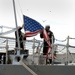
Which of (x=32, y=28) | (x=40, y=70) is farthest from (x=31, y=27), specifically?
(x=40, y=70)

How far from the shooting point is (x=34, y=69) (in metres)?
8.73

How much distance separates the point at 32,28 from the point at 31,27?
51 millimetres

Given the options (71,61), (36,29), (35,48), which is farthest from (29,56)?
(71,61)

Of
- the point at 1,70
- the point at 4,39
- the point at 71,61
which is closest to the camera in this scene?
the point at 1,70

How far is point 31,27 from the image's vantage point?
9406mm

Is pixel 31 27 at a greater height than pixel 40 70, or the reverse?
pixel 31 27

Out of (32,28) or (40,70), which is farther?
(32,28)

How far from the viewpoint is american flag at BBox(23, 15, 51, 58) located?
30.6 ft

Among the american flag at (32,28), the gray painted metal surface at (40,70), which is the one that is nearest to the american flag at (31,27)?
the american flag at (32,28)

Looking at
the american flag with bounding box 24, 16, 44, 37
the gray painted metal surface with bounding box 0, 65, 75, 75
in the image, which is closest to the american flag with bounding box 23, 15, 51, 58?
the american flag with bounding box 24, 16, 44, 37

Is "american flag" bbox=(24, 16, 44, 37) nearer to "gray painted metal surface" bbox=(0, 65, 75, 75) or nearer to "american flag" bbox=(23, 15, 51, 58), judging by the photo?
"american flag" bbox=(23, 15, 51, 58)

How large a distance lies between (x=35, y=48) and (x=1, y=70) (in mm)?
1583

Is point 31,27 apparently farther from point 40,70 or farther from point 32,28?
point 40,70

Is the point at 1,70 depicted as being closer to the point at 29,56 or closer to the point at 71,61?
the point at 29,56
